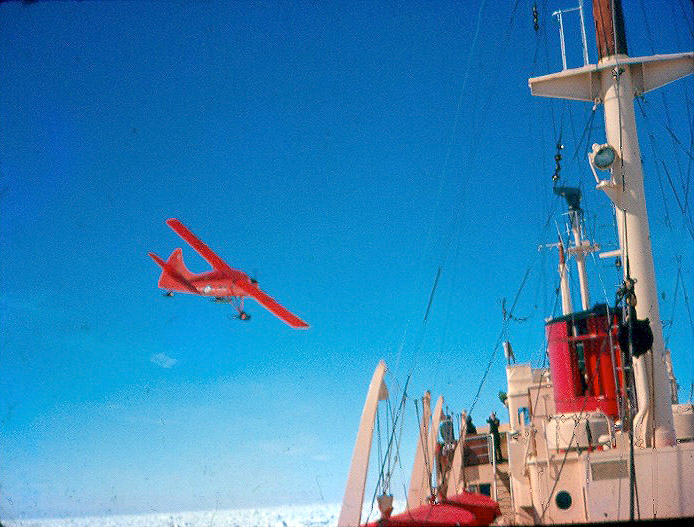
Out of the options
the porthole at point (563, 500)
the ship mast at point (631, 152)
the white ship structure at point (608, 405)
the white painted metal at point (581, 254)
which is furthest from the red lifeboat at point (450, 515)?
the white painted metal at point (581, 254)

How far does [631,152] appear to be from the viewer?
16375mm

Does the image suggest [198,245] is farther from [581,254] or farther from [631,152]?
[631,152]

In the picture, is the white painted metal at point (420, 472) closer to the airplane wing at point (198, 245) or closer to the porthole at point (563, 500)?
the porthole at point (563, 500)

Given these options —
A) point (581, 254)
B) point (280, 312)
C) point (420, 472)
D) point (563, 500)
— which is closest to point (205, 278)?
point (280, 312)

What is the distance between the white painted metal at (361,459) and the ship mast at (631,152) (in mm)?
5578

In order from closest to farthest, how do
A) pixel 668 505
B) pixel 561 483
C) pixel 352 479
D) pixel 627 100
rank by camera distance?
pixel 352 479 → pixel 668 505 → pixel 561 483 → pixel 627 100

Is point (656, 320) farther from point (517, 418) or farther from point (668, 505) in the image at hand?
point (517, 418)

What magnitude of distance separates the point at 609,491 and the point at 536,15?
1311 cm

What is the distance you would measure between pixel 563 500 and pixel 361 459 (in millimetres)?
6454

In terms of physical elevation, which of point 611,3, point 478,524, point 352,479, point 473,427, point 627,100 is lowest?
point 478,524

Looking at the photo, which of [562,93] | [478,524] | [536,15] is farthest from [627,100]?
[478,524]

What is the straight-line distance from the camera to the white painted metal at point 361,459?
36.2 feet

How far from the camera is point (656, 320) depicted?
15469mm

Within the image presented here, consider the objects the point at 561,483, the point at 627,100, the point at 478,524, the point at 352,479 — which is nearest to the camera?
the point at 352,479
